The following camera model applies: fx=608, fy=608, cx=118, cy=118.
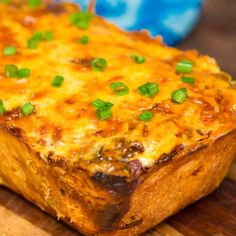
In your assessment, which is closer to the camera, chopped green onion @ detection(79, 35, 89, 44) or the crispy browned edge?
the crispy browned edge

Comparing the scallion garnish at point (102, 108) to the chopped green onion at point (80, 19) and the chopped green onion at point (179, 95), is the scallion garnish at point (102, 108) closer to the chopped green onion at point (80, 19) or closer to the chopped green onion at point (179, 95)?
the chopped green onion at point (179, 95)

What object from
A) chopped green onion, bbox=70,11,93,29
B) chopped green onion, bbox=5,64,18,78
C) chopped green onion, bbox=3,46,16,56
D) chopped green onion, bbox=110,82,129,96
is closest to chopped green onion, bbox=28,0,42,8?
chopped green onion, bbox=70,11,93,29

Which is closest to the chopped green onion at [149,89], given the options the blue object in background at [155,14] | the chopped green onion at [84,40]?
the chopped green onion at [84,40]

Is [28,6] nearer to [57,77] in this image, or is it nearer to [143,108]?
[57,77]

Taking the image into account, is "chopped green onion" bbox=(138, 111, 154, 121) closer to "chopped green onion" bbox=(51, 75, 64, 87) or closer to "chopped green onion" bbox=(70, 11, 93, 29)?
"chopped green onion" bbox=(51, 75, 64, 87)

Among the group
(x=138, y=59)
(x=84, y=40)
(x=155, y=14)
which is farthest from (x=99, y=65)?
(x=155, y=14)

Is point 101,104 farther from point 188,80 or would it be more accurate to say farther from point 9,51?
point 9,51
